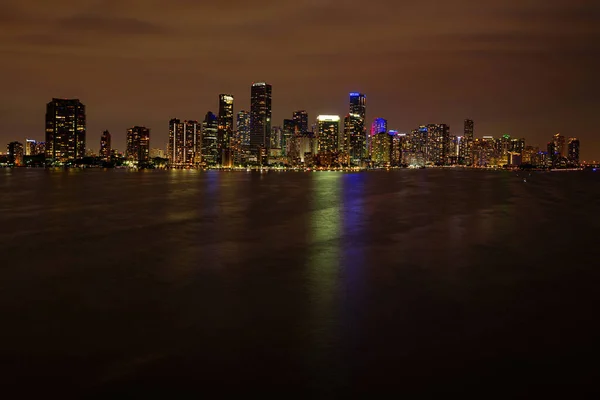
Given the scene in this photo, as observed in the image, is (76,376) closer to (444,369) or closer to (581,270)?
(444,369)

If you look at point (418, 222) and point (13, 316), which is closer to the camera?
point (13, 316)

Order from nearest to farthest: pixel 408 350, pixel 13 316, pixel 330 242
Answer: pixel 408 350, pixel 13 316, pixel 330 242

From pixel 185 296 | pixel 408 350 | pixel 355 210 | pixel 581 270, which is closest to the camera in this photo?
pixel 408 350

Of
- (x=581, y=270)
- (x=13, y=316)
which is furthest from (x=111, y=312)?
(x=581, y=270)

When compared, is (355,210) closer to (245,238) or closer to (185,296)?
(245,238)

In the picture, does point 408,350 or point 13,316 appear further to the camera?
point 13,316

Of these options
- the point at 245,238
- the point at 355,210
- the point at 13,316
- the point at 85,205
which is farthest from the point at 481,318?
the point at 85,205
